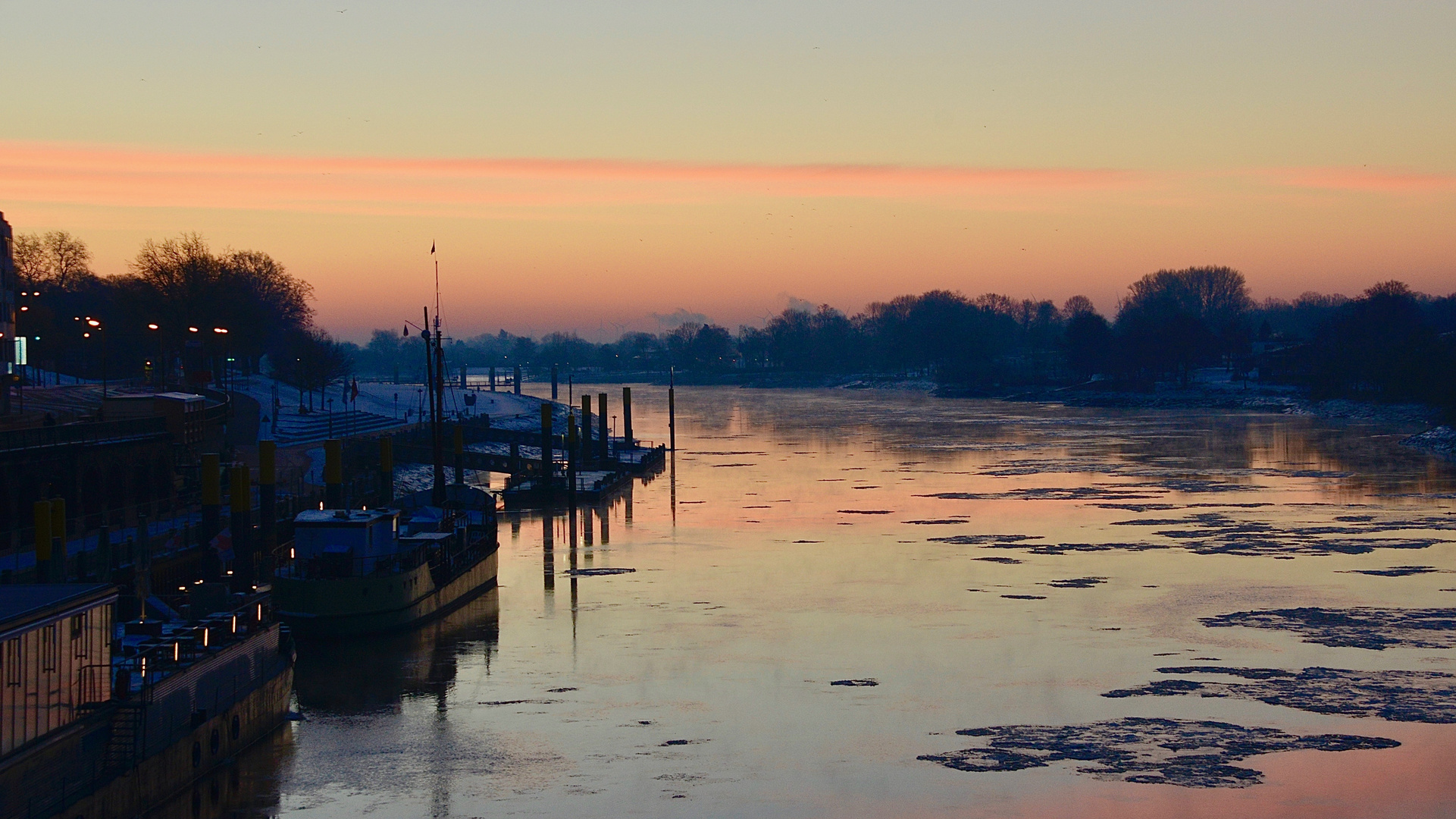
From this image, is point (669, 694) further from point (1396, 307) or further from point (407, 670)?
point (1396, 307)

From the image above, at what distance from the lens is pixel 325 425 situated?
271ft

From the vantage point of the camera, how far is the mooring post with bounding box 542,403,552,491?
2766 inches

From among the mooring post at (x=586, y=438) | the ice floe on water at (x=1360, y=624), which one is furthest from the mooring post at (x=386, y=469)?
the ice floe on water at (x=1360, y=624)

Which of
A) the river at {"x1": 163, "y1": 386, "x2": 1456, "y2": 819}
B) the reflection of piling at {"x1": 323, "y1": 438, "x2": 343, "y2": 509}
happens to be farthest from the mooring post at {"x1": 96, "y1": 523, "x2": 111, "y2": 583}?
the reflection of piling at {"x1": 323, "y1": 438, "x2": 343, "y2": 509}

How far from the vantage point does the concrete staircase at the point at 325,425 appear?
76688 mm

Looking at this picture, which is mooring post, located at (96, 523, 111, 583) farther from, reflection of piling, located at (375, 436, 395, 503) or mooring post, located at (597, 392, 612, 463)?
mooring post, located at (597, 392, 612, 463)

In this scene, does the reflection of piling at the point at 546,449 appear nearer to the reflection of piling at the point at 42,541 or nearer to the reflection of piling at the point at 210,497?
the reflection of piling at the point at 210,497

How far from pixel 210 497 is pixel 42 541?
8643 mm

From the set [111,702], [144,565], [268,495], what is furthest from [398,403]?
[111,702]

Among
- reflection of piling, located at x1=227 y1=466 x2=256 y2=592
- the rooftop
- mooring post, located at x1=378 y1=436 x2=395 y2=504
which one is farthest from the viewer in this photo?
mooring post, located at x1=378 y1=436 x2=395 y2=504

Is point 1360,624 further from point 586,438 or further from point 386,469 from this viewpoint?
point 586,438

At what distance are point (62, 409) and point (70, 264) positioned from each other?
324 ft

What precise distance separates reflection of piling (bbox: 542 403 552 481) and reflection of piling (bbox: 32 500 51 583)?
131 feet

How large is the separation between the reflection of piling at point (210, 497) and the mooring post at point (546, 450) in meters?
31.1
